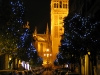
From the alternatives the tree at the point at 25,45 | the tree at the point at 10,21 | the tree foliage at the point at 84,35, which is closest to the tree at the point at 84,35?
the tree foliage at the point at 84,35

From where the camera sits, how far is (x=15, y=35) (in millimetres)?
33375

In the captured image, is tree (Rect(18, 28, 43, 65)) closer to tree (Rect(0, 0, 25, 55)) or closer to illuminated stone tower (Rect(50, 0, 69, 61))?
tree (Rect(0, 0, 25, 55))

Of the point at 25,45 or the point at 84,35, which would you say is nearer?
the point at 84,35

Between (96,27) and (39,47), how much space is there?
153 metres

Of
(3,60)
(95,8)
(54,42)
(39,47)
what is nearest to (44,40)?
(39,47)

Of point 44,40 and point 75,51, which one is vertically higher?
point 44,40

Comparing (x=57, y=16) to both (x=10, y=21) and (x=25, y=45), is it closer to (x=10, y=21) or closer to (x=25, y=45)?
(x=25, y=45)

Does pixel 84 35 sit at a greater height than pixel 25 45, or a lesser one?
lesser

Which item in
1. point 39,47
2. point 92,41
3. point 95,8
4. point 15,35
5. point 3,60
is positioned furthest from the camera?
point 39,47

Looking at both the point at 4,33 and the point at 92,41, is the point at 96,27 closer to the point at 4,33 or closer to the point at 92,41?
the point at 92,41

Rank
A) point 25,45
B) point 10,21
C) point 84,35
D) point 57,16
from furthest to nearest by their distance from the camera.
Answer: point 57,16
point 25,45
point 84,35
point 10,21

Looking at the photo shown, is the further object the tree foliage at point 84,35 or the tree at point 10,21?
the tree foliage at point 84,35

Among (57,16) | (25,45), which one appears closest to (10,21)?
(25,45)

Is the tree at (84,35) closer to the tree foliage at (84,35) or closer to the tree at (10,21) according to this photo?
the tree foliage at (84,35)
